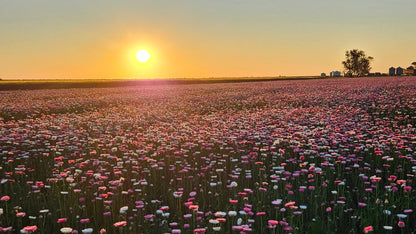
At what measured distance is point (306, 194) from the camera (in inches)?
220

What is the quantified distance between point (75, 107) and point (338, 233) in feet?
58.8

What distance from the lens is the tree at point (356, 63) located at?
414 feet

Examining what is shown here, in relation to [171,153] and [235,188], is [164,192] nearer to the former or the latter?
[235,188]

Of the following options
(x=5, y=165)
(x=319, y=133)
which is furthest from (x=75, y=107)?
(x=319, y=133)

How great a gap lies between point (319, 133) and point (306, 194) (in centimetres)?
334

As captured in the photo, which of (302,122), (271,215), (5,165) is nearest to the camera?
(271,215)

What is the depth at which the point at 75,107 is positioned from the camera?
65.4ft

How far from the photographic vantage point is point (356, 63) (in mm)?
126562

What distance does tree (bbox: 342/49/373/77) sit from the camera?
414ft

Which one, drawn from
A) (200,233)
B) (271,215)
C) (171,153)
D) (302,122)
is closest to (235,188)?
(271,215)

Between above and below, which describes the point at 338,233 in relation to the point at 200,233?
below

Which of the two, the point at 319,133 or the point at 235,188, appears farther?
the point at 319,133

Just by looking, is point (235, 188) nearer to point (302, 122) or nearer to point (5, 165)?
point (5, 165)

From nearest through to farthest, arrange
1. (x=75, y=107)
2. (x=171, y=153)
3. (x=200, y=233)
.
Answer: (x=200, y=233) < (x=171, y=153) < (x=75, y=107)
